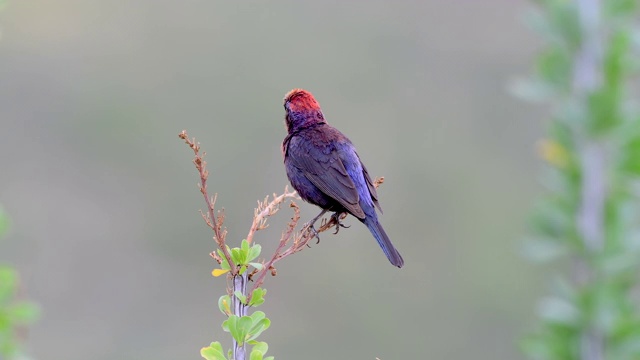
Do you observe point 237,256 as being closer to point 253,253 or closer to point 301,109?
point 253,253

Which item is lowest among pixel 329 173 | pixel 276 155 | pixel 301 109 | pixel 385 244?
pixel 385 244

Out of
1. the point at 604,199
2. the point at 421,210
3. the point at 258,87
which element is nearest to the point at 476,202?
the point at 421,210

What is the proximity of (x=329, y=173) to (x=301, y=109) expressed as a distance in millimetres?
551

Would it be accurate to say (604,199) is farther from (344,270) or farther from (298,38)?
(298,38)

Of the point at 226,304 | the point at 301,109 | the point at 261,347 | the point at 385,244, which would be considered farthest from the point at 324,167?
the point at 261,347

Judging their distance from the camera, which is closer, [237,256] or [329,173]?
[237,256]

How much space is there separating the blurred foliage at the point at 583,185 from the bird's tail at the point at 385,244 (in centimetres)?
338

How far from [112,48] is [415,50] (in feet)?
26.8

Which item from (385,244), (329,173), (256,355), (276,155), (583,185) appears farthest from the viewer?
(276,155)

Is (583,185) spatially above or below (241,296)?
below

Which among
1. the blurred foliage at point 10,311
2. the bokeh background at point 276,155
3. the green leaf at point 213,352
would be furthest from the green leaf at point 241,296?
the bokeh background at point 276,155

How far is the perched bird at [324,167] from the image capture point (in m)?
5.99

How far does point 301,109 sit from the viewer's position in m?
6.55

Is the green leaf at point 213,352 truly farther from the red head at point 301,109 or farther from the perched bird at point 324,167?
the red head at point 301,109
